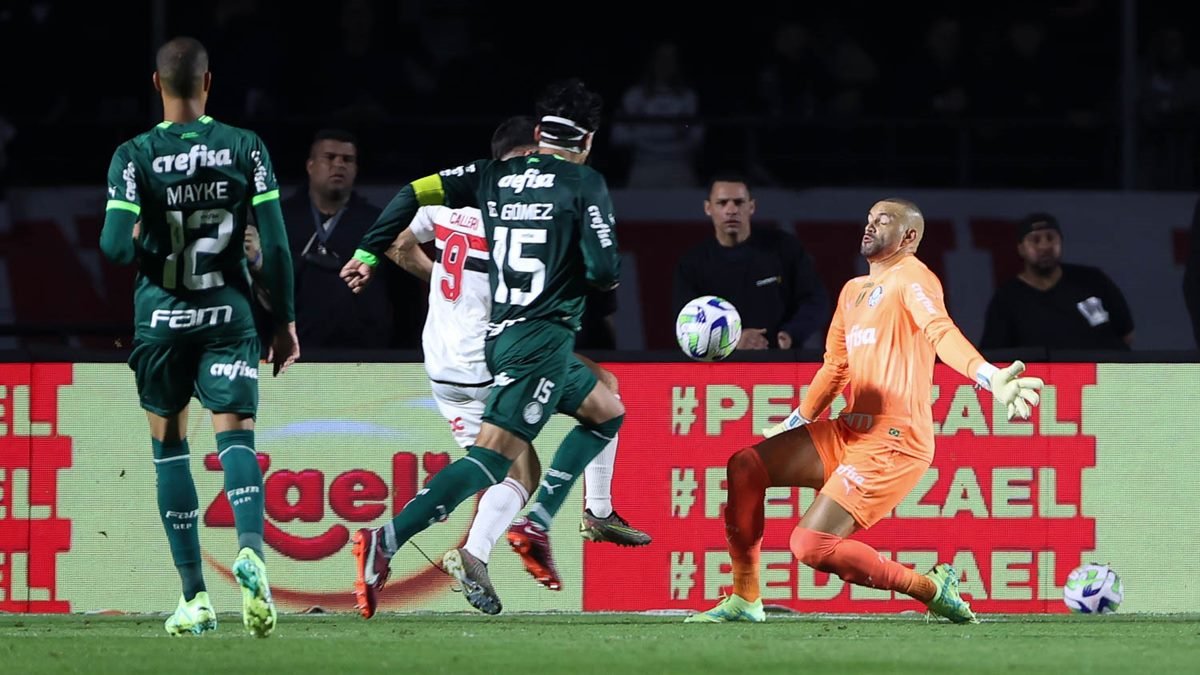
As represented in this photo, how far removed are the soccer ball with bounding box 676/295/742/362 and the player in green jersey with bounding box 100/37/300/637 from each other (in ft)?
7.34

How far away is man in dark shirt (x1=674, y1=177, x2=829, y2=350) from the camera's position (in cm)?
1123

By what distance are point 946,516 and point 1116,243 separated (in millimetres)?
4474

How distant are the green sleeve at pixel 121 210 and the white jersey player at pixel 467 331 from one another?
213 centimetres

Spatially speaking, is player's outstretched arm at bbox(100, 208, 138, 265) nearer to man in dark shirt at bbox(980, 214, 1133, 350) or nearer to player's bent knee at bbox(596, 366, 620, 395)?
player's bent knee at bbox(596, 366, 620, 395)

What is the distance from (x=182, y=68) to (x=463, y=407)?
2725 mm

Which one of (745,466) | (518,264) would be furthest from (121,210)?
(745,466)

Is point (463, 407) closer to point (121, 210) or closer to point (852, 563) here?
point (852, 563)

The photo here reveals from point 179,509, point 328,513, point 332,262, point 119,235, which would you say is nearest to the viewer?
point 119,235

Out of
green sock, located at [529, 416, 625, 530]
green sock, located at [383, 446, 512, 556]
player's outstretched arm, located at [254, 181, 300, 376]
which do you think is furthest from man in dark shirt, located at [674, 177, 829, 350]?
player's outstretched arm, located at [254, 181, 300, 376]

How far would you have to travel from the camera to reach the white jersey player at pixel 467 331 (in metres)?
9.62

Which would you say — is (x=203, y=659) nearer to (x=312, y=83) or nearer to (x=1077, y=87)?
(x=312, y=83)

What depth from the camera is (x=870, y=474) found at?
361 inches

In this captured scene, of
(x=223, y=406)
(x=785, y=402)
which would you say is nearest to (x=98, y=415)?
(x=223, y=406)

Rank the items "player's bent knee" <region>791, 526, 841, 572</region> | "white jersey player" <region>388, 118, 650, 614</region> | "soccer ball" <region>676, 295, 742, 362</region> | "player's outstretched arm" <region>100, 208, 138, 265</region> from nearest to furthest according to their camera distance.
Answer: "player's outstretched arm" <region>100, 208, 138, 265</region>, "player's bent knee" <region>791, 526, 841, 572</region>, "white jersey player" <region>388, 118, 650, 614</region>, "soccer ball" <region>676, 295, 742, 362</region>
